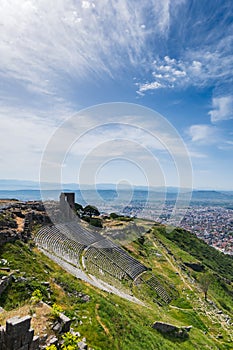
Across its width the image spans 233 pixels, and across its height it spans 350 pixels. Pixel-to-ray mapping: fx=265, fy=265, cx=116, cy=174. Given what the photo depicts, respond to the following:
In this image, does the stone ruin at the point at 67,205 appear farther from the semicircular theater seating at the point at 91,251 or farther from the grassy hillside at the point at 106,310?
the grassy hillside at the point at 106,310

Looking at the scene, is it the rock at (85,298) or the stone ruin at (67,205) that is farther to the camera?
the stone ruin at (67,205)

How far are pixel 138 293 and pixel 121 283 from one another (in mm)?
2057

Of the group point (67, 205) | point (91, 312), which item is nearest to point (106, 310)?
point (91, 312)

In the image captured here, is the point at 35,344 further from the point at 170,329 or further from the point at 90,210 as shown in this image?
the point at 90,210

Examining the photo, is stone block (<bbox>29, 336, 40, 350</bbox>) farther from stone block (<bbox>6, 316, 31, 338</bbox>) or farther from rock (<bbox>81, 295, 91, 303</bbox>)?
rock (<bbox>81, 295, 91, 303</bbox>)

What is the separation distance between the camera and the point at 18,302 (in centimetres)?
1273

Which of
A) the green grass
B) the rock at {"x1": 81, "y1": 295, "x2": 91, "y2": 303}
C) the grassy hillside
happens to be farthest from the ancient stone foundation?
the rock at {"x1": 81, "y1": 295, "x2": 91, "y2": 303}

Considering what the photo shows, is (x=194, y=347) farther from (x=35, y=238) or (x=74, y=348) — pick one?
(x=35, y=238)

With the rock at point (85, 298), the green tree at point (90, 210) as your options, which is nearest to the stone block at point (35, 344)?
the rock at point (85, 298)

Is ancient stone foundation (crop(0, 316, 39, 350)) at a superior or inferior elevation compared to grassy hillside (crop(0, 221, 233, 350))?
superior

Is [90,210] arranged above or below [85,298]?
above

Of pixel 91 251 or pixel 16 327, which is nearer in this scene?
pixel 16 327

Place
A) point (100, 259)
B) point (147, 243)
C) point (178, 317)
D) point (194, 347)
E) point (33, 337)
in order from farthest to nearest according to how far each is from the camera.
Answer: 1. point (147, 243)
2. point (100, 259)
3. point (178, 317)
4. point (194, 347)
5. point (33, 337)

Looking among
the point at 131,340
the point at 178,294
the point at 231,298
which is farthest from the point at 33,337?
the point at 231,298
